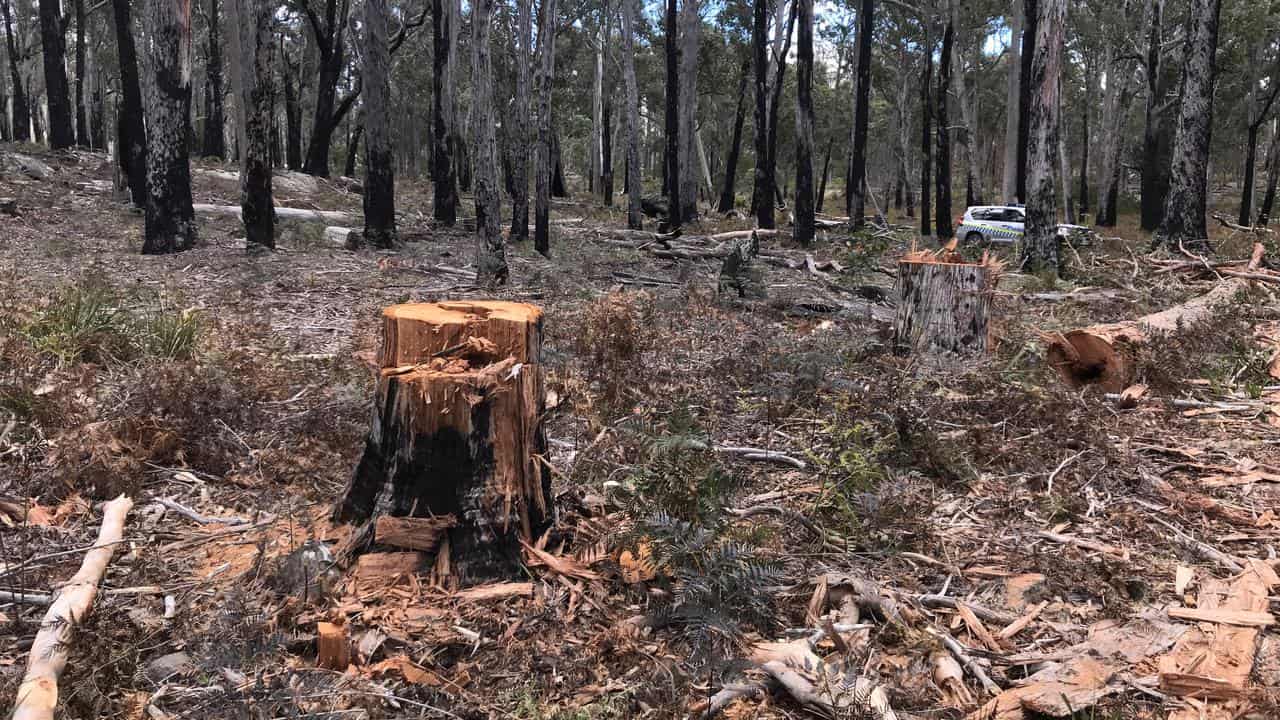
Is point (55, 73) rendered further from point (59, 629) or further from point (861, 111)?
point (59, 629)

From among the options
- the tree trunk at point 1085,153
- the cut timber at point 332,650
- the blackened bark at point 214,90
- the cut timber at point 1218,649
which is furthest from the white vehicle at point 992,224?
the blackened bark at point 214,90

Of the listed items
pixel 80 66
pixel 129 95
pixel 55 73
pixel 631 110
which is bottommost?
pixel 129 95

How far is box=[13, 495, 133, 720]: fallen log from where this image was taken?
2354 millimetres

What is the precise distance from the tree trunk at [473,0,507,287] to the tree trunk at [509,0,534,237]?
299 cm

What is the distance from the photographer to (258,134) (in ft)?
37.8

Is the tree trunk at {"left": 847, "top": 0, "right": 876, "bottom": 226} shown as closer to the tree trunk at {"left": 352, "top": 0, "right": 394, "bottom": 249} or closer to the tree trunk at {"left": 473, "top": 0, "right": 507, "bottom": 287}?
the tree trunk at {"left": 352, "top": 0, "right": 394, "bottom": 249}

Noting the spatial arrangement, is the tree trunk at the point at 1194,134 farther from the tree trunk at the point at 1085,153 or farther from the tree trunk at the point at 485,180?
the tree trunk at the point at 1085,153

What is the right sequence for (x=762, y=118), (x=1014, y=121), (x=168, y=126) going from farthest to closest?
(x=1014, y=121) → (x=762, y=118) → (x=168, y=126)

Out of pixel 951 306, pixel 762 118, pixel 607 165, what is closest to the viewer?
pixel 951 306

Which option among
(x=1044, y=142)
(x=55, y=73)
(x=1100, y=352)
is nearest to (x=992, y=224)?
(x=1044, y=142)

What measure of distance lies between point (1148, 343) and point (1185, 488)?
8.00ft

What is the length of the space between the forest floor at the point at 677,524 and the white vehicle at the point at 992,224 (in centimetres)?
1386

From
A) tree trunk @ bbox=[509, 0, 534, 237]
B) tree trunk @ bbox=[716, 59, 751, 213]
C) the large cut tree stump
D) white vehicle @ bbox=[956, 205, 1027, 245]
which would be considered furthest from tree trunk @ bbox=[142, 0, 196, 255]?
tree trunk @ bbox=[716, 59, 751, 213]

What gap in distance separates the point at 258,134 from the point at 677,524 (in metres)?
10.7
